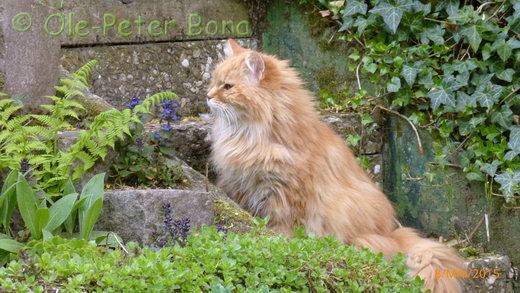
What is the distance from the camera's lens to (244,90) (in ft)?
15.5

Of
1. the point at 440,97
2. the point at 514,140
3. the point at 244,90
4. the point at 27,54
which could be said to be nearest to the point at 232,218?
the point at 244,90

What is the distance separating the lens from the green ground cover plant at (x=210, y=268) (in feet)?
9.50

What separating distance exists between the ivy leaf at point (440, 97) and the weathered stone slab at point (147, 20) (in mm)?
1844

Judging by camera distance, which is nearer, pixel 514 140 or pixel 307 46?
pixel 514 140

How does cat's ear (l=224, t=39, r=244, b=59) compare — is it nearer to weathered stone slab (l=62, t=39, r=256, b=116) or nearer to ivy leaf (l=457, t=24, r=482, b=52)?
weathered stone slab (l=62, t=39, r=256, b=116)

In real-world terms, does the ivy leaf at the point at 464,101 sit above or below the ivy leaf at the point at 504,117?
above

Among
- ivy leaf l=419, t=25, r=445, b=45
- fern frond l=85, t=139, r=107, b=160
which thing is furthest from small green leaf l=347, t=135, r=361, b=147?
fern frond l=85, t=139, r=107, b=160

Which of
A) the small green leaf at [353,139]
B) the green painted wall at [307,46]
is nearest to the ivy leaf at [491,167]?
the small green leaf at [353,139]

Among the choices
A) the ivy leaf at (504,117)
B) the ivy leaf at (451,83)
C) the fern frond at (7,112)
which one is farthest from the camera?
the ivy leaf at (451,83)

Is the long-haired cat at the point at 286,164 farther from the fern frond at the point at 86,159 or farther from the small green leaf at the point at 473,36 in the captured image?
the small green leaf at the point at 473,36

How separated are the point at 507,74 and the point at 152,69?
8.83 ft

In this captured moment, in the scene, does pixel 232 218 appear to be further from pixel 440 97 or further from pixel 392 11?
pixel 392 11

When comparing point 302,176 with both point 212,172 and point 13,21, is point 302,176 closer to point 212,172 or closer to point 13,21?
point 212,172

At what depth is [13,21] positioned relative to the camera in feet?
14.4
